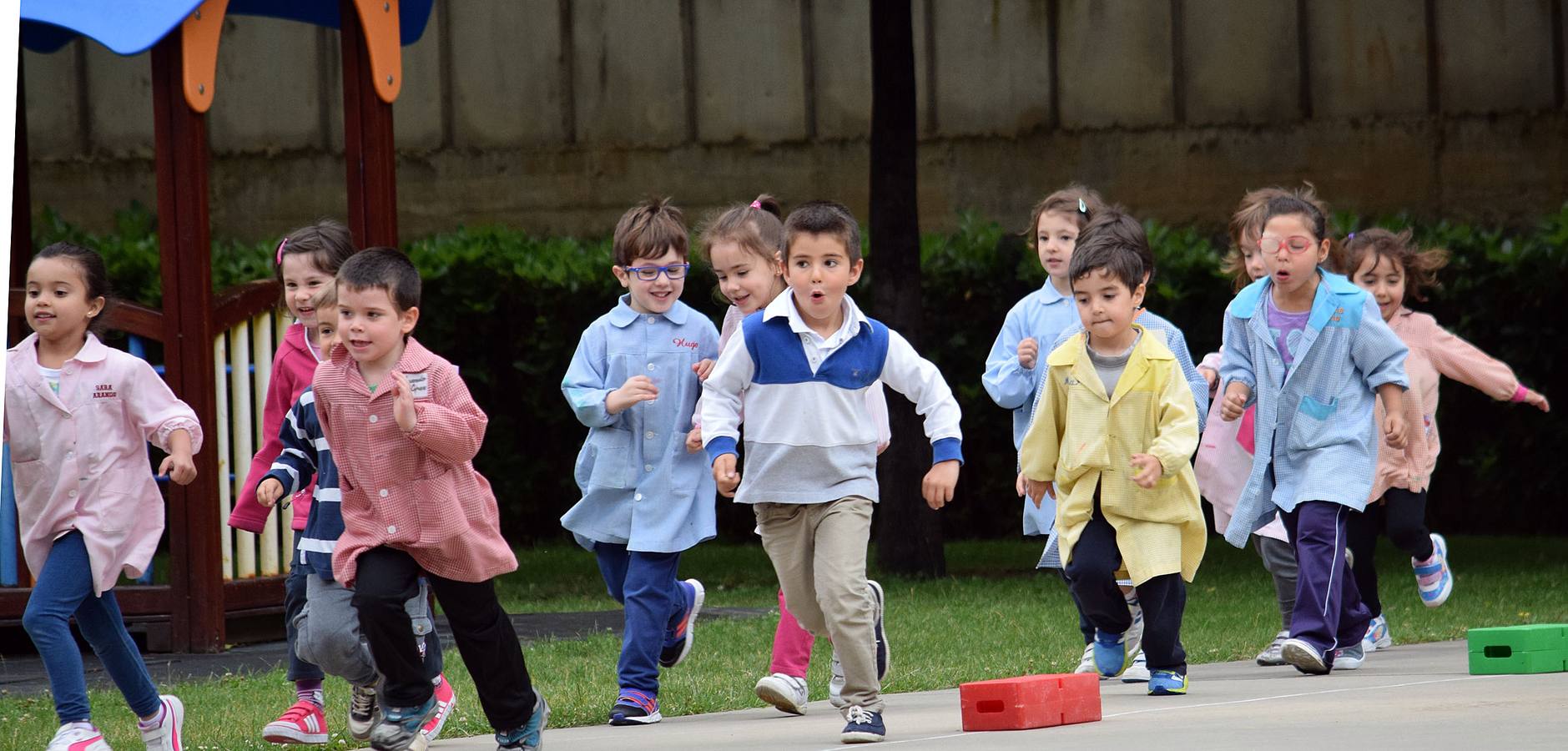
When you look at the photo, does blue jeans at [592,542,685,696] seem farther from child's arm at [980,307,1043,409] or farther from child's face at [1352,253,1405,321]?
child's face at [1352,253,1405,321]

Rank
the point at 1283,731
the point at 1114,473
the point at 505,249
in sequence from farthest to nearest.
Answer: the point at 505,249, the point at 1114,473, the point at 1283,731

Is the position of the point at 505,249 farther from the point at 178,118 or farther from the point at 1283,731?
the point at 1283,731

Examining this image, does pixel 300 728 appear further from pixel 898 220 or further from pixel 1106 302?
pixel 898 220

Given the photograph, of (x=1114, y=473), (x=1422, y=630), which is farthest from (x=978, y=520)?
(x=1114, y=473)

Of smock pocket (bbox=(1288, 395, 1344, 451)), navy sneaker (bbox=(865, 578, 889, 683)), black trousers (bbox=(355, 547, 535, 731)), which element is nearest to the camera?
black trousers (bbox=(355, 547, 535, 731))

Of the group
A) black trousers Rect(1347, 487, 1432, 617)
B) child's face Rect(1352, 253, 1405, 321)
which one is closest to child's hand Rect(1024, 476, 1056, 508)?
black trousers Rect(1347, 487, 1432, 617)

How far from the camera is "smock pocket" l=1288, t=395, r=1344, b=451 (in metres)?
6.66

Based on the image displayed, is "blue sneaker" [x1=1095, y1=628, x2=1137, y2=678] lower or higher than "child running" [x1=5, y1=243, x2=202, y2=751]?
lower

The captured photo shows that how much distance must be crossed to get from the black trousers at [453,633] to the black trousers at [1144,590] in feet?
6.07

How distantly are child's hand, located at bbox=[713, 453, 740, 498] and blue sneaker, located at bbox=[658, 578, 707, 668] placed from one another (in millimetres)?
1021

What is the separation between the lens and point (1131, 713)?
222 inches

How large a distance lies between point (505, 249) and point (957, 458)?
25.6 ft

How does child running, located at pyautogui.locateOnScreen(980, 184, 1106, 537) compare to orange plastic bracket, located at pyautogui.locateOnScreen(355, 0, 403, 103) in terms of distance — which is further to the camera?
orange plastic bracket, located at pyautogui.locateOnScreen(355, 0, 403, 103)

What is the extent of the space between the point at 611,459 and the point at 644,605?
0.48 m
